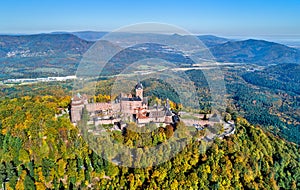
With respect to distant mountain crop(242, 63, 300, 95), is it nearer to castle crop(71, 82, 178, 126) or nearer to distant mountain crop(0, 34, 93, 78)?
distant mountain crop(0, 34, 93, 78)

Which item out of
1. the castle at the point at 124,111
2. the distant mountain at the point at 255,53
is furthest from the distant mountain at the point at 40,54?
the distant mountain at the point at 255,53

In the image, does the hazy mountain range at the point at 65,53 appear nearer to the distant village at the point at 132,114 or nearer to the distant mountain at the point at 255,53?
the distant mountain at the point at 255,53

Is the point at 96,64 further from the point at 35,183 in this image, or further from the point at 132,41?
the point at 35,183

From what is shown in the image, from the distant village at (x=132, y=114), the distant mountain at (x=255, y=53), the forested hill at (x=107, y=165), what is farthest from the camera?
the distant mountain at (x=255, y=53)

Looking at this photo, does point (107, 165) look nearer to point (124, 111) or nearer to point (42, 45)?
point (124, 111)

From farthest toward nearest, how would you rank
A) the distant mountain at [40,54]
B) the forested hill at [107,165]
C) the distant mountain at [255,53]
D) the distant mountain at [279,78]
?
1. the distant mountain at [255,53]
2. the distant mountain at [279,78]
3. the distant mountain at [40,54]
4. the forested hill at [107,165]

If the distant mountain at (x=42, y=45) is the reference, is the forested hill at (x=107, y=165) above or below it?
below
